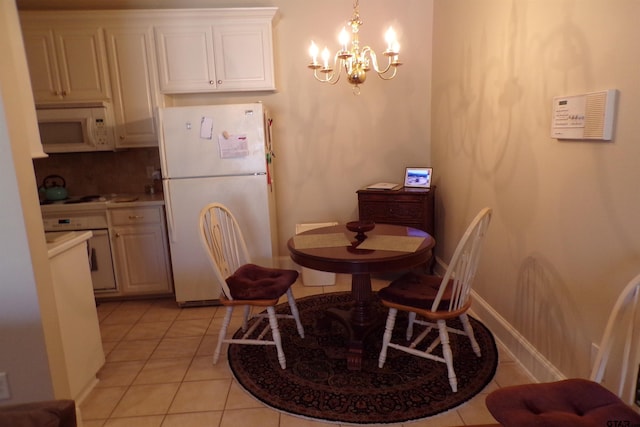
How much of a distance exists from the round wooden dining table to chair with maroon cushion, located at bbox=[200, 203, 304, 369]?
0.82 ft

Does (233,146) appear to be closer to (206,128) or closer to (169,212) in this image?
(206,128)

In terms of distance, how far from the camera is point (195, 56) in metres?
3.24

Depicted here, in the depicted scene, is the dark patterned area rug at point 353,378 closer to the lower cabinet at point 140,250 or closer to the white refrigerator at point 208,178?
the white refrigerator at point 208,178

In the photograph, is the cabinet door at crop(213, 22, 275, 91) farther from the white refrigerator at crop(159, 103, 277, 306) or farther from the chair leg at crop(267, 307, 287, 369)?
the chair leg at crop(267, 307, 287, 369)

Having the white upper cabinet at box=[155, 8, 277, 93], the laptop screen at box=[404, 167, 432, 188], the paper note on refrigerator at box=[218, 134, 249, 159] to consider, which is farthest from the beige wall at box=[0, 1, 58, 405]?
the laptop screen at box=[404, 167, 432, 188]

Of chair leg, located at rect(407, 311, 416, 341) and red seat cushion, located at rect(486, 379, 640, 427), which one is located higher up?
red seat cushion, located at rect(486, 379, 640, 427)

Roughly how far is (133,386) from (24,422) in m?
1.23

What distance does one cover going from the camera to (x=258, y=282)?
2.38 metres

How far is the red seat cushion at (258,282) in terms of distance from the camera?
222 centimetres

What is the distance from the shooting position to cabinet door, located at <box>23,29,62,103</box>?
3.16 metres

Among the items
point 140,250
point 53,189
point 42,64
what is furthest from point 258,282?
point 42,64

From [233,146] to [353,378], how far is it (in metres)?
1.79

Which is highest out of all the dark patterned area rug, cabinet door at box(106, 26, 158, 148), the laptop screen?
cabinet door at box(106, 26, 158, 148)

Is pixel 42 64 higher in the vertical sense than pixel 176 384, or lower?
higher
